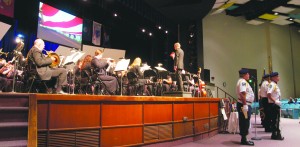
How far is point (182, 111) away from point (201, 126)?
100cm

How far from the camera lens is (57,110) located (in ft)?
11.4

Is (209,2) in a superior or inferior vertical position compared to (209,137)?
superior

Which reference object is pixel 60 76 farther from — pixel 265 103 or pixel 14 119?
pixel 265 103

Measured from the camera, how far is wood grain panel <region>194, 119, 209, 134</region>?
19.6ft

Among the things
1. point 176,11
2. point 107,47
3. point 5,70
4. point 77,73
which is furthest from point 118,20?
point 5,70

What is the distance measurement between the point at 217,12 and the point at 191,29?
2848 mm

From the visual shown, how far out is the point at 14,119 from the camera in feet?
10.5

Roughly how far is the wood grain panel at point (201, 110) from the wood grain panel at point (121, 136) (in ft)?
6.47

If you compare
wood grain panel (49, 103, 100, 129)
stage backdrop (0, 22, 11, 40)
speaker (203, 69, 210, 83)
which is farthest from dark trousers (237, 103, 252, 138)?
speaker (203, 69, 210, 83)

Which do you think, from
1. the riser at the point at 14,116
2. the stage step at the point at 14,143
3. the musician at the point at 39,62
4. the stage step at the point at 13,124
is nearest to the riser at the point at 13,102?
the riser at the point at 14,116

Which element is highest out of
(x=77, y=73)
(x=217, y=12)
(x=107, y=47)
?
(x=217, y=12)

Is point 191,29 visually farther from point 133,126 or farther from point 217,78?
point 133,126

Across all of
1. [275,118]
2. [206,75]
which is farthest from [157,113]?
[206,75]

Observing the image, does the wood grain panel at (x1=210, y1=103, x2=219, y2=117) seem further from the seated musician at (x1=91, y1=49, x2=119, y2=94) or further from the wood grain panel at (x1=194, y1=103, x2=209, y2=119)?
the seated musician at (x1=91, y1=49, x2=119, y2=94)
